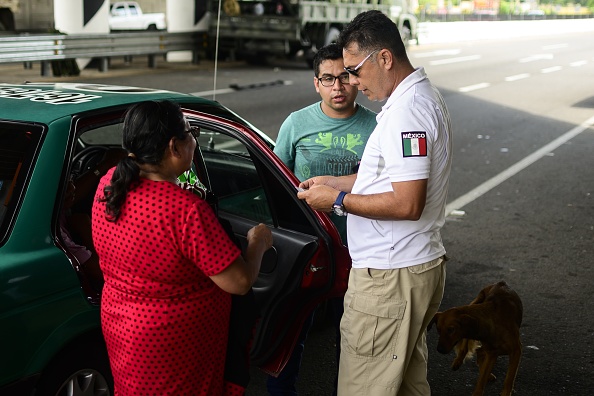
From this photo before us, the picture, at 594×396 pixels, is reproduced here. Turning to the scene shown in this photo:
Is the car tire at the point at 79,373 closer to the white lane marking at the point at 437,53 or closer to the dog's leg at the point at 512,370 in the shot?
the dog's leg at the point at 512,370

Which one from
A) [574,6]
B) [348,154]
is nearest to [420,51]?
[348,154]

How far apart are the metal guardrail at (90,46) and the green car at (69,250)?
12.0 m

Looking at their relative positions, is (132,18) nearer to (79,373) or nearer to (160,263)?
(79,373)

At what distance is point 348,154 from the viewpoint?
12.6ft

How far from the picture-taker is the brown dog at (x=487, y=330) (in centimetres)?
376

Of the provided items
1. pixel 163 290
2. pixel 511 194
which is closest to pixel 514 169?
pixel 511 194

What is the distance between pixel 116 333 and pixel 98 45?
15517mm

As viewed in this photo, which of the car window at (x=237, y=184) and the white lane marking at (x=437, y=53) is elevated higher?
the car window at (x=237, y=184)

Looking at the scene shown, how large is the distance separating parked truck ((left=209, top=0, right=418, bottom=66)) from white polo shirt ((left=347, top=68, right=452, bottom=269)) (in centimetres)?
1677

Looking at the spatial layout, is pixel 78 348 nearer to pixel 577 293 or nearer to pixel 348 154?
pixel 348 154

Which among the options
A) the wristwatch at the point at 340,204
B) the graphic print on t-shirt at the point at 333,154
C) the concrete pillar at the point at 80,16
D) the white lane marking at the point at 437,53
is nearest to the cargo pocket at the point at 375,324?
the wristwatch at the point at 340,204

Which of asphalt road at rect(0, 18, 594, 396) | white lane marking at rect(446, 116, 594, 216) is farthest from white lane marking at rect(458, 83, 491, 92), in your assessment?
white lane marking at rect(446, 116, 594, 216)

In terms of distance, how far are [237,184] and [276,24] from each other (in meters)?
16.3

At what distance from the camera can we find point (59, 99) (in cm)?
352
